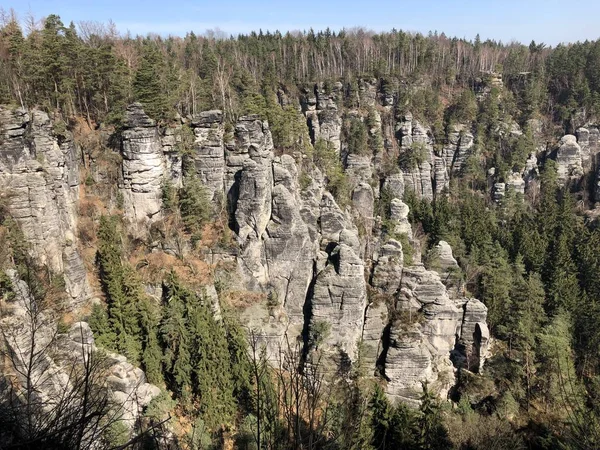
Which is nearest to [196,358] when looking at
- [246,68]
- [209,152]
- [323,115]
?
[209,152]

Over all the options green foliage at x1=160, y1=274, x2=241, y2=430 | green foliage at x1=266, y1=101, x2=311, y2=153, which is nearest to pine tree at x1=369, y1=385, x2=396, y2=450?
green foliage at x1=160, y1=274, x2=241, y2=430

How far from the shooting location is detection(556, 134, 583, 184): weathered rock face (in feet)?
228

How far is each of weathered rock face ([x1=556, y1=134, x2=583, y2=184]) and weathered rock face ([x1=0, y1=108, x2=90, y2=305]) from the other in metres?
71.9

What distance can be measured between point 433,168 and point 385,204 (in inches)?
787

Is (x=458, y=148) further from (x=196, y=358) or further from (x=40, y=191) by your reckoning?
(x=40, y=191)

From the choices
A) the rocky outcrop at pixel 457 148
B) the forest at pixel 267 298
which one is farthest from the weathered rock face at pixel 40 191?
the rocky outcrop at pixel 457 148

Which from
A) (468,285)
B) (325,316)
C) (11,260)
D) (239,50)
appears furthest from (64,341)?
(239,50)

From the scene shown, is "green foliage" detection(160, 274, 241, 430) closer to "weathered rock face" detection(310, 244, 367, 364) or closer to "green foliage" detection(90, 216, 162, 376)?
"green foliage" detection(90, 216, 162, 376)

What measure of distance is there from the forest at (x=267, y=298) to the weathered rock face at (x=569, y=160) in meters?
3.77

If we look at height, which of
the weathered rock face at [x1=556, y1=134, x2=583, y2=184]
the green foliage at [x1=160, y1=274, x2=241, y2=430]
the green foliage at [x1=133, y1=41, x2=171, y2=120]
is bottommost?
the green foliage at [x1=160, y1=274, x2=241, y2=430]

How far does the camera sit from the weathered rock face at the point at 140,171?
31.8 meters

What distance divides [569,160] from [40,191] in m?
75.5

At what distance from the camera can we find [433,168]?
72.2m

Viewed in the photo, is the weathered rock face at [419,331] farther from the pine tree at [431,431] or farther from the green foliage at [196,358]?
the green foliage at [196,358]
